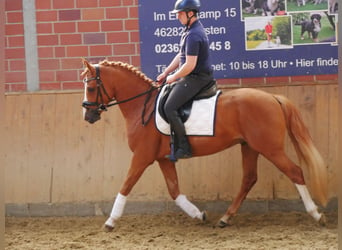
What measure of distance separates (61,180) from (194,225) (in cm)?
175

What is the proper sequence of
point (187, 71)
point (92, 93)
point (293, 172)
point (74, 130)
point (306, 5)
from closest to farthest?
point (187, 71)
point (293, 172)
point (92, 93)
point (306, 5)
point (74, 130)

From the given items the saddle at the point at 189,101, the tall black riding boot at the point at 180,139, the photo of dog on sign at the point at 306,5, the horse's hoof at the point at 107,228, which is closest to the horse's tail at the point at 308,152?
the saddle at the point at 189,101

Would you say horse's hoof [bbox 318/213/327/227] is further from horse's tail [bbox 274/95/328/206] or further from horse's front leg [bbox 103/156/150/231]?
horse's front leg [bbox 103/156/150/231]

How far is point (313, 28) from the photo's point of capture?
6098mm

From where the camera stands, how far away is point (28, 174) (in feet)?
21.5

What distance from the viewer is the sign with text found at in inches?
240

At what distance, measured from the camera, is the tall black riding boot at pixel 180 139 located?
527 cm

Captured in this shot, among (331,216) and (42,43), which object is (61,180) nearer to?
(42,43)

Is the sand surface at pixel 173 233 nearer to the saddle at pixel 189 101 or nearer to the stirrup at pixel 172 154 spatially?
the stirrup at pixel 172 154

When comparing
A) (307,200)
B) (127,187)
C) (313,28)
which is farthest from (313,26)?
(127,187)

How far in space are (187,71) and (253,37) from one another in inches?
54.2

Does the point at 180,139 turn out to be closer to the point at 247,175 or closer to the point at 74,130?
the point at 247,175

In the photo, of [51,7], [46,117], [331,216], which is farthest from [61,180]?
[331,216]

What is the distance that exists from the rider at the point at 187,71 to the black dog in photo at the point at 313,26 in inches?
56.6
